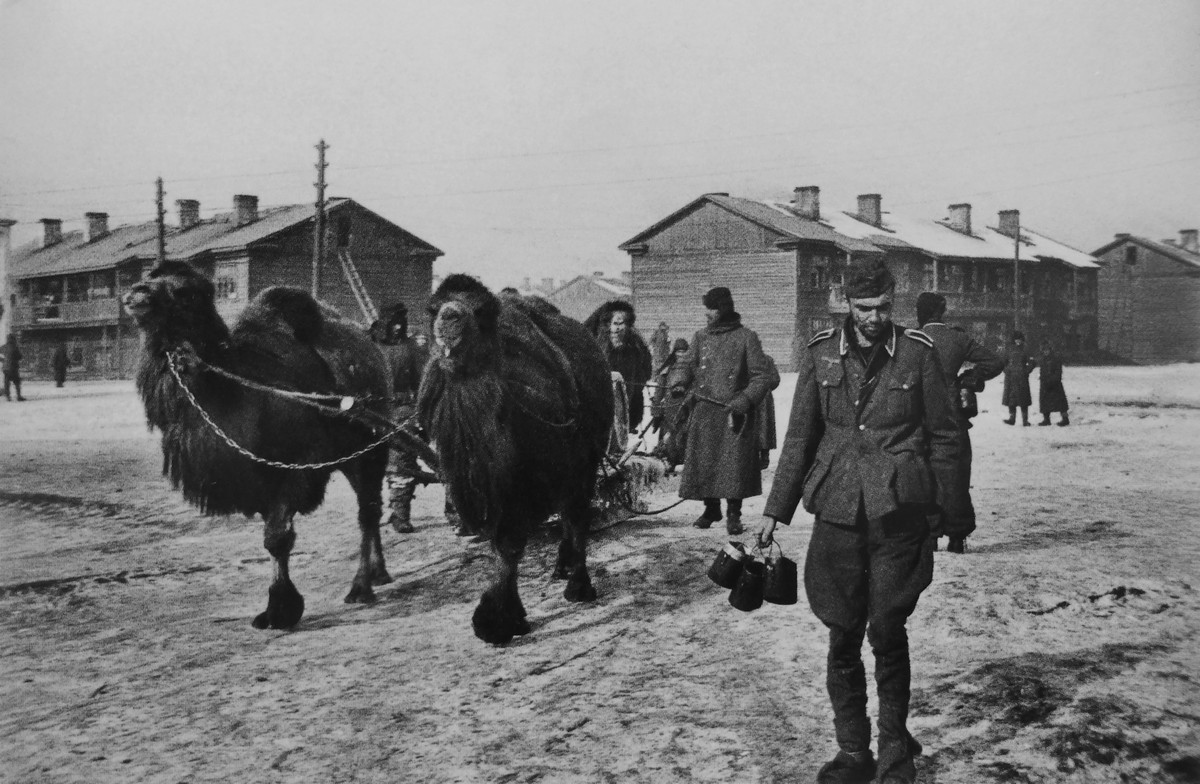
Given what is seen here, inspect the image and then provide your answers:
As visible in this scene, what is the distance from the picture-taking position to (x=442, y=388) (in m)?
5.27

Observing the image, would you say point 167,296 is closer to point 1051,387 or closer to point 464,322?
point 464,322

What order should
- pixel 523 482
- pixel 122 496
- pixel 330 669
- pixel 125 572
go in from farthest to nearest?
pixel 122 496 < pixel 125 572 < pixel 523 482 < pixel 330 669

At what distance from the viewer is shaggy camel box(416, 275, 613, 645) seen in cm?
521

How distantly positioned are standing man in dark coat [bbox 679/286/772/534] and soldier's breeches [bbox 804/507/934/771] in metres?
4.22

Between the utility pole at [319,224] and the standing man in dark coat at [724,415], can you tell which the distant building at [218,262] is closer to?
the utility pole at [319,224]

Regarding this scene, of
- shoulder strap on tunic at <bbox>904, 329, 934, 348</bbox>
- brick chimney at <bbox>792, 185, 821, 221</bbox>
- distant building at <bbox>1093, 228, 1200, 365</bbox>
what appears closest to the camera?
shoulder strap on tunic at <bbox>904, 329, 934, 348</bbox>

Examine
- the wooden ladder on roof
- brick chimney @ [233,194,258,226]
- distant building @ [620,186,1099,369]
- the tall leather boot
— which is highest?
distant building @ [620,186,1099,369]

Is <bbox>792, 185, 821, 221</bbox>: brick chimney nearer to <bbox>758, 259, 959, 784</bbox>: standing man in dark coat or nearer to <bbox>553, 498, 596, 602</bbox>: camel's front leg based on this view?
<bbox>553, 498, 596, 602</bbox>: camel's front leg

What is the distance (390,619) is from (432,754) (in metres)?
2.34

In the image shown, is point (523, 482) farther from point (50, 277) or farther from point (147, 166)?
point (50, 277)

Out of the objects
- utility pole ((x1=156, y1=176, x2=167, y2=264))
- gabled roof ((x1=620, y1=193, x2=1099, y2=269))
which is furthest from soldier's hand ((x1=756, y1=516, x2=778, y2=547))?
gabled roof ((x1=620, y1=193, x2=1099, y2=269))

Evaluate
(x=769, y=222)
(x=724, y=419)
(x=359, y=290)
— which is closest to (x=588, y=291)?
(x=769, y=222)

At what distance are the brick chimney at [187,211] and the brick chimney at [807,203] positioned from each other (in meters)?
25.7

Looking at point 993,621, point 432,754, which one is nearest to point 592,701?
point 432,754
